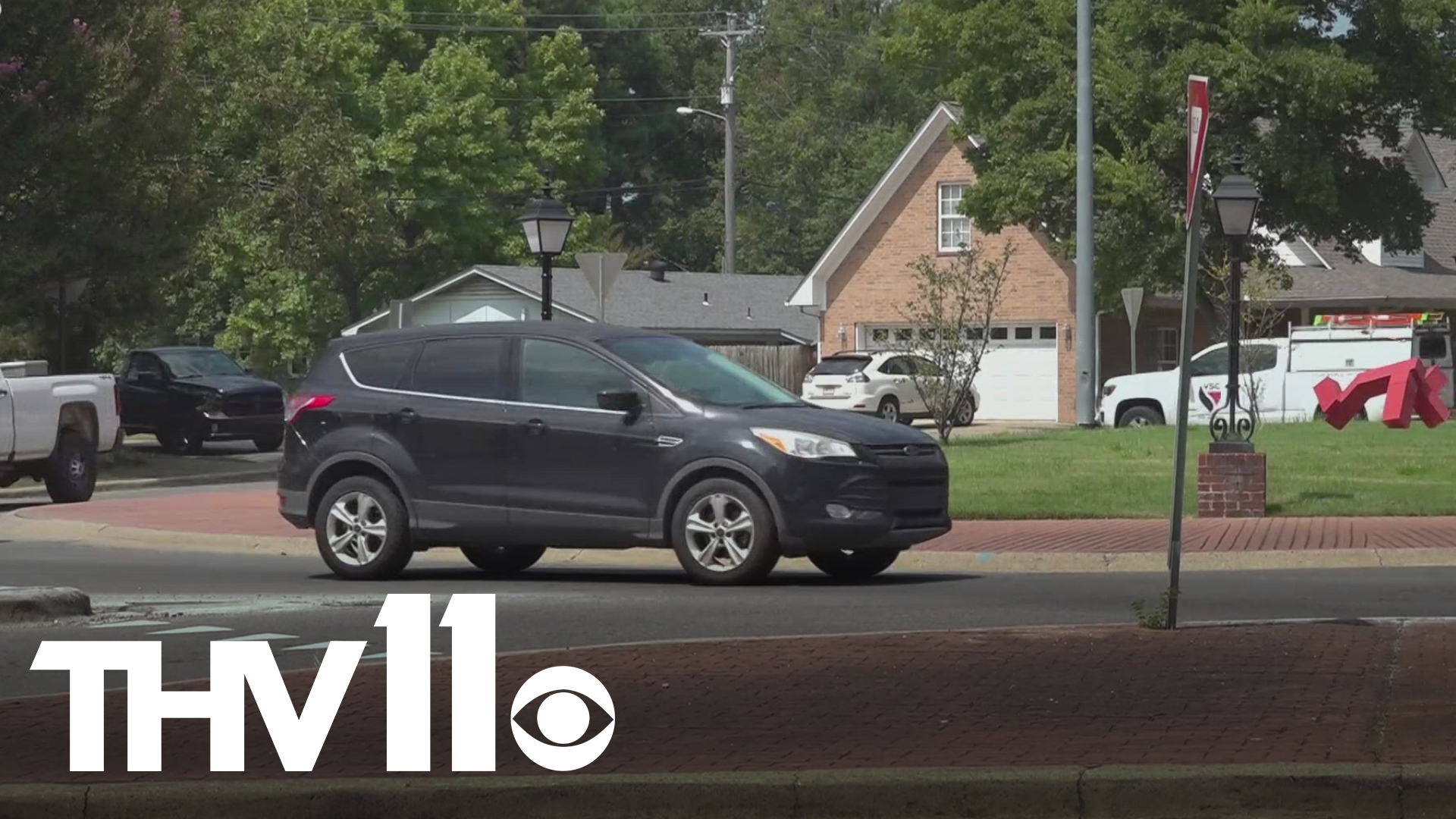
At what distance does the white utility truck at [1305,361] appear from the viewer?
36.8 metres

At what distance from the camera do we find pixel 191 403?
3825 cm

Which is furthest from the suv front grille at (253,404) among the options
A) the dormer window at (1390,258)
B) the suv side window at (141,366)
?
the dormer window at (1390,258)

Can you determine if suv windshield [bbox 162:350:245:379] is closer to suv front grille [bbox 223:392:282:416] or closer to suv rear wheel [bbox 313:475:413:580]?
suv front grille [bbox 223:392:282:416]

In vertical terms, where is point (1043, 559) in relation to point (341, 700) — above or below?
below

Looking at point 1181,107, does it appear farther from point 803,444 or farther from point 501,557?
point 803,444

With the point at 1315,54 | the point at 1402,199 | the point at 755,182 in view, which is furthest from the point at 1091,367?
the point at 755,182

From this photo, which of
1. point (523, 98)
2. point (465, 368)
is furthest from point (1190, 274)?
point (523, 98)

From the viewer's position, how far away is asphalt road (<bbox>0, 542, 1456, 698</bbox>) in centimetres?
1221

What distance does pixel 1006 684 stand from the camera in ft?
31.3

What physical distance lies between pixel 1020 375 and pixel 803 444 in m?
Result: 36.9

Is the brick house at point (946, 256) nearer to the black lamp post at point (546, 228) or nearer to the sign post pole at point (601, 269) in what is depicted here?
the sign post pole at point (601, 269)

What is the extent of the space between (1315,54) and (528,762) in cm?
3831

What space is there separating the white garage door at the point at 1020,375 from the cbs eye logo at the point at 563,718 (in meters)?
41.0

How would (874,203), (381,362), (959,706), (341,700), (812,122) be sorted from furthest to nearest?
(812,122)
(874,203)
(381,362)
(341,700)
(959,706)
